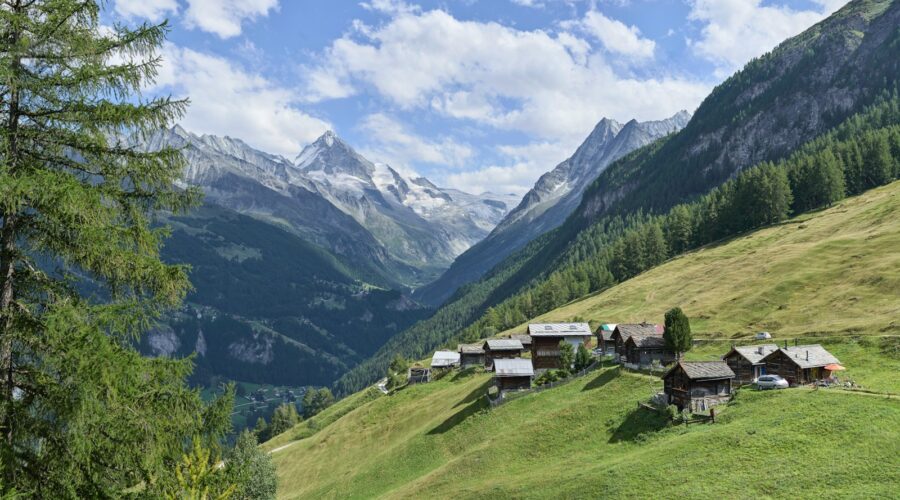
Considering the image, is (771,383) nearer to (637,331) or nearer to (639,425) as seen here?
(639,425)

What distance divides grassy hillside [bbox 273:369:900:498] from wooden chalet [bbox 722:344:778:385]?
10.1 meters

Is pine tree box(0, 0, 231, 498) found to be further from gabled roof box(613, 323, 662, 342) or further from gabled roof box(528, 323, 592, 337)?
gabled roof box(528, 323, 592, 337)

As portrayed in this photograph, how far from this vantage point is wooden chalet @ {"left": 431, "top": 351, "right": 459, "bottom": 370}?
12888 cm

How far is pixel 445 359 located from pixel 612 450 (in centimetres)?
8382

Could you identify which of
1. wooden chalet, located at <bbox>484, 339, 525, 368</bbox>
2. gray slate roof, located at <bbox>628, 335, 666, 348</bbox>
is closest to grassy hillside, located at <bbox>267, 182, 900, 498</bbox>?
gray slate roof, located at <bbox>628, 335, 666, 348</bbox>

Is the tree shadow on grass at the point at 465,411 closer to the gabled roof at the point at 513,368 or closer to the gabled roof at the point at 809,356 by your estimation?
the gabled roof at the point at 513,368

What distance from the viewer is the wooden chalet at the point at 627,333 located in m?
77.5

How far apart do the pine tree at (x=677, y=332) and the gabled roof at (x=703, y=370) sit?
10714 mm

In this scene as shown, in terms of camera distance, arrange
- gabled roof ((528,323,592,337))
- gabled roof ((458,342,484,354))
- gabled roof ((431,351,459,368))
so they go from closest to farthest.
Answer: gabled roof ((528,323,592,337))
gabled roof ((458,342,484,354))
gabled roof ((431,351,459,368))

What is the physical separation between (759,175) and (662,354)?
112177 mm

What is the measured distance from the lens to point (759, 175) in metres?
160

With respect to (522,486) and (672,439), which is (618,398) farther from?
(522,486)

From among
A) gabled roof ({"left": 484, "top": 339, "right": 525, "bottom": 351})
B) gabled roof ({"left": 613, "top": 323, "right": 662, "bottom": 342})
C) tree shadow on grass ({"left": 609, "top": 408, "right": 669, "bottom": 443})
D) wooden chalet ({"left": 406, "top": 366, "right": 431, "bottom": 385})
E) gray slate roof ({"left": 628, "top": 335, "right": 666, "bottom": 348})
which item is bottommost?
wooden chalet ({"left": 406, "top": 366, "right": 431, "bottom": 385})

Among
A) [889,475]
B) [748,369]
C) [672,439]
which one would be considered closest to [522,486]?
[672,439]
